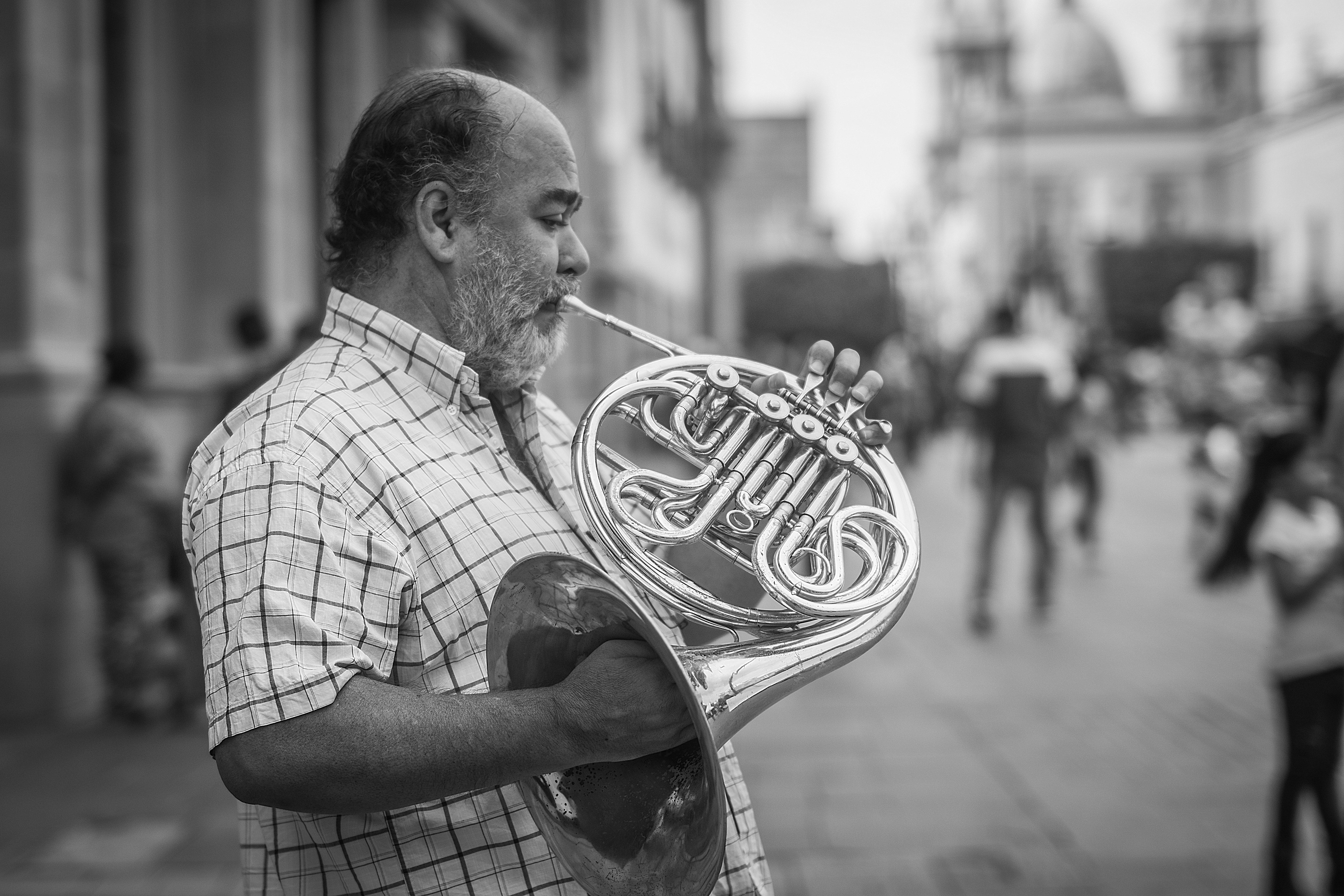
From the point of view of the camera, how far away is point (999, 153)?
206ft

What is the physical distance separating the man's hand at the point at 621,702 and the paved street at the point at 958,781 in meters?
2.53

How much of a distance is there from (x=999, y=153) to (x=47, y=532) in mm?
61880

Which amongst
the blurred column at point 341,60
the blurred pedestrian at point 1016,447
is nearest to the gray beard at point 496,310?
the blurred pedestrian at point 1016,447

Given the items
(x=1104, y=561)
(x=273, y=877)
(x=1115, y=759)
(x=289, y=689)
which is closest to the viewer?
(x=289, y=689)

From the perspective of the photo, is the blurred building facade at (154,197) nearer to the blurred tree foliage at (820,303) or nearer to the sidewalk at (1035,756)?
the sidewalk at (1035,756)

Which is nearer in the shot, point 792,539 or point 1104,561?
point 792,539

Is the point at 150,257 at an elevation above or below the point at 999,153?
below

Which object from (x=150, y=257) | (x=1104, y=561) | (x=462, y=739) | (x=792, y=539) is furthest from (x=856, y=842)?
(x=1104, y=561)

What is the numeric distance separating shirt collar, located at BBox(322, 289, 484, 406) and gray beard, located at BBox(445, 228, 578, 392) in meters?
0.03

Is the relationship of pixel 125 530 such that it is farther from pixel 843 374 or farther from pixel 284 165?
pixel 843 374

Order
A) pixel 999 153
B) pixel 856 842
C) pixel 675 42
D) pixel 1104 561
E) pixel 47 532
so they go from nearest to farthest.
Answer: pixel 856 842 → pixel 47 532 → pixel 1104 561 → pixel 675 42 → pixel 999 153

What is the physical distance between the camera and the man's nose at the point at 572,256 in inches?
68.4

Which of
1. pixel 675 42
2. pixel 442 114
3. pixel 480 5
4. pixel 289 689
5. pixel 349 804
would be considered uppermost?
pixel 675 42

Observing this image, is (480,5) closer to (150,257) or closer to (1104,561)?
(150,257)
